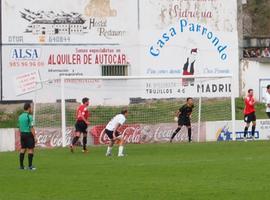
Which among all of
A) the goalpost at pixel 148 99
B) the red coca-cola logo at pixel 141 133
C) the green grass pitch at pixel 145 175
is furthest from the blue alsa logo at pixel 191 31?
the green grass pitch at pixel 145 175

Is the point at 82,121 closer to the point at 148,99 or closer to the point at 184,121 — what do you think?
the point at 184,121

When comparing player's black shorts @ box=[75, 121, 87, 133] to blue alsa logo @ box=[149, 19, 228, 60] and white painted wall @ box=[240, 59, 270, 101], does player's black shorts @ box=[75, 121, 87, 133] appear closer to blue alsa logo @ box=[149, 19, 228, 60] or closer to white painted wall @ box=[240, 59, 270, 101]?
blue alsa logo @ box=[149, 19, 228, 60]

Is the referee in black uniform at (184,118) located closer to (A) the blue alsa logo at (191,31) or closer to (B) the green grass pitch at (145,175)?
(B) the green grass pitch at (145,175)

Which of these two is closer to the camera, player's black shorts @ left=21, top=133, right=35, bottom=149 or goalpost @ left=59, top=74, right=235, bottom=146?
player's black shorts @ left=21, top=133, right=35, bottom=149

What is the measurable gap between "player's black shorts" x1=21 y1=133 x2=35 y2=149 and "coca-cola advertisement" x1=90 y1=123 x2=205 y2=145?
38.1ft

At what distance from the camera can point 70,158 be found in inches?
1048

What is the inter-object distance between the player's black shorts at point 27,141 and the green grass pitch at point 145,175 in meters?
0.68

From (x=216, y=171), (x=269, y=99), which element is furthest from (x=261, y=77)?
(x=216, y=171)

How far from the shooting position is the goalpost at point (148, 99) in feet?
118

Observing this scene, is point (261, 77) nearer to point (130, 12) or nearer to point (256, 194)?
point (130, 12)

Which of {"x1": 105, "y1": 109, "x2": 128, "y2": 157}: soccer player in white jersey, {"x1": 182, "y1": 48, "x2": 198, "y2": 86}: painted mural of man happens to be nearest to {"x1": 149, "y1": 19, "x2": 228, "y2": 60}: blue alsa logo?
{"x1": 182, "y1": 48, "x2": 198, "y2": 86}: painted mural of man

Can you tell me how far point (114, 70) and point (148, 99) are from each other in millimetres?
4396

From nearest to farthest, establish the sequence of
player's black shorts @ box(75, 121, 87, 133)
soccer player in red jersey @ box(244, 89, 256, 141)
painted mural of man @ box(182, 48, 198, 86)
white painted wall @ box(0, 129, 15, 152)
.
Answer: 1. player's black shorts @ box(75, 121, 87, 133)
2. white painted wall @ box(0, 129, 15, 152)
3. soccer player in red jersey @ box(244, 89, 256, 141)
4. painted mural of man @ box(182, 48, 198, 86)

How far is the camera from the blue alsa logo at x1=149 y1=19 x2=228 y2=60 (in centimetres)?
4778
